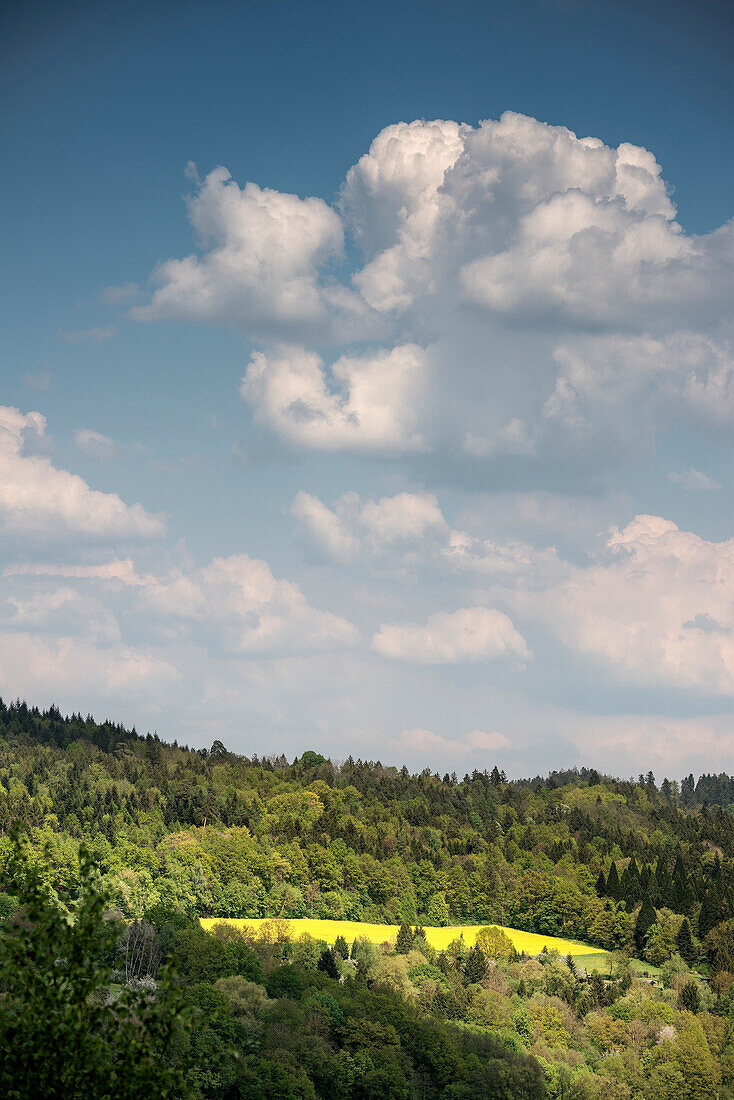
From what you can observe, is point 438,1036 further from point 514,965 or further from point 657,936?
point 657,936

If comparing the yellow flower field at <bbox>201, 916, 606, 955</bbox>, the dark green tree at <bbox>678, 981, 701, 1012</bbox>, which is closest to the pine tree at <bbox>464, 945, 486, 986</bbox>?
the dark green tree at <bbox>678, 981, 701, 1012</bbox>

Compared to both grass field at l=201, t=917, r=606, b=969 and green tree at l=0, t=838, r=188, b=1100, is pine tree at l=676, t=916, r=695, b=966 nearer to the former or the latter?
grass field at l=201, t=917, r=606, b=969

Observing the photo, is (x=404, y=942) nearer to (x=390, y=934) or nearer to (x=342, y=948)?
(x=342, y=948)

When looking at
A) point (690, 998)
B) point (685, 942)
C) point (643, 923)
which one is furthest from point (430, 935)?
point (690, 998)

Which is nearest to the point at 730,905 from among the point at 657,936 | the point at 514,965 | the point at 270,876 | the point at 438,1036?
the point at 657,936

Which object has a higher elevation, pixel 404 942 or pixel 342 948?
pixel 404 942

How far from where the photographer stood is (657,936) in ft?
564

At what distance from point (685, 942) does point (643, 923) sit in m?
7.62

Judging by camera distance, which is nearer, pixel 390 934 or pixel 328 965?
pixel 328 965

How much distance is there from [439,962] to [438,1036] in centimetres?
4036

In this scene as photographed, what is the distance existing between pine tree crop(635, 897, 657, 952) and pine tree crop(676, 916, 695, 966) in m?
5.17

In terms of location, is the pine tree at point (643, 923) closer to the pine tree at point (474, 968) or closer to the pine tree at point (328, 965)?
the pine tree at point (474, 968)

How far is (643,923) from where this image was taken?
17588cm

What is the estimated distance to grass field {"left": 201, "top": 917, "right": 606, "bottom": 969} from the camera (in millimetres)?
173375
